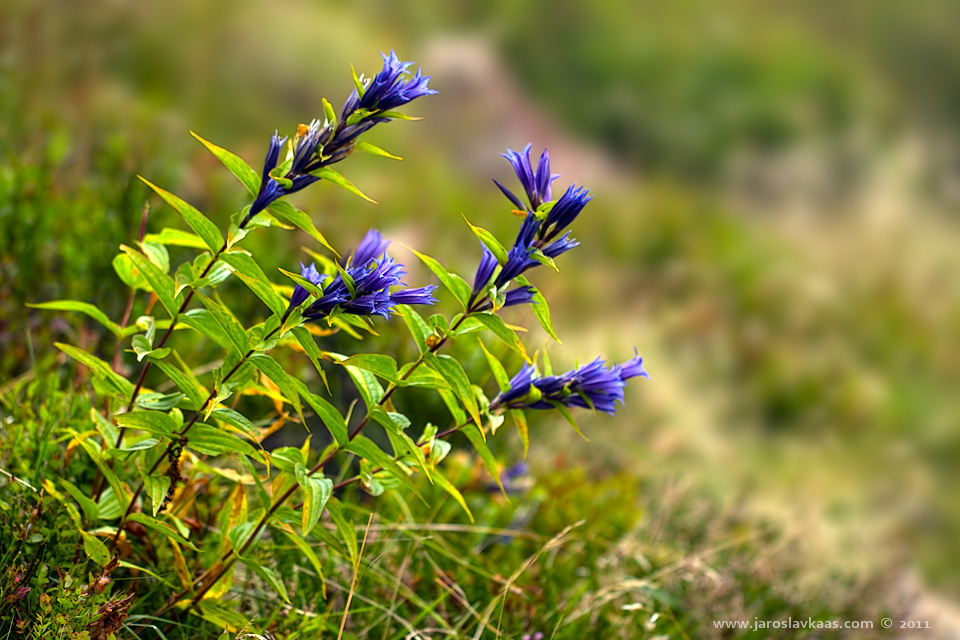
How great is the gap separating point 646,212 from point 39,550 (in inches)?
211

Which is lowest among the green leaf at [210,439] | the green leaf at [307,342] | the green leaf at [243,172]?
the green leaf at [210,439]

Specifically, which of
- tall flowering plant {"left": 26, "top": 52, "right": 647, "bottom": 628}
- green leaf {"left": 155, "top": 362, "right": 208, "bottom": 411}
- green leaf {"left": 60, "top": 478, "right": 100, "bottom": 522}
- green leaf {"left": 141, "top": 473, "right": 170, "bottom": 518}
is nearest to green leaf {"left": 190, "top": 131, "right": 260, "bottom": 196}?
tall flowering plant {"left": 26, "top": 52, "right": 647, "bottom": 628}

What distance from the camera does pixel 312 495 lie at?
4.30 feet

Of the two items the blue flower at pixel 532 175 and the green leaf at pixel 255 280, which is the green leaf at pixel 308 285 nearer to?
the green leaf at pixel 255 280

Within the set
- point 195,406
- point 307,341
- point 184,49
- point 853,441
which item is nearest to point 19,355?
point 195,406

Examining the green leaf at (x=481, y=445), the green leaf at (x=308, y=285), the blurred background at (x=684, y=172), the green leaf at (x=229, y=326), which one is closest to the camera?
the green leaf at (x=308, y=285)

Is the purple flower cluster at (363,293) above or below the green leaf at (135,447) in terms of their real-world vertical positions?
above

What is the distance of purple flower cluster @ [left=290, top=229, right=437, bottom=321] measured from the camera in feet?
3.83

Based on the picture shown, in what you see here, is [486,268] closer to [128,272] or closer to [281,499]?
[281,499]

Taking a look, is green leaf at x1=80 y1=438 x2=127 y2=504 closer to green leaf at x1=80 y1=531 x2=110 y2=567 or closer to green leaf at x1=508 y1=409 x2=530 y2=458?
green leaf at x1=80 y1=531 x2=110 y2=567

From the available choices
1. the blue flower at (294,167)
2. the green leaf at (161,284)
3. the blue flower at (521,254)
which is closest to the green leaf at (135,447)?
the green leaf at (161,284)

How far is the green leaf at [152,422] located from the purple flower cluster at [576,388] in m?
0.56

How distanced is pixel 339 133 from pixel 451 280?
30 centimetres

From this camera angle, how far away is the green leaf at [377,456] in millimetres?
1361
